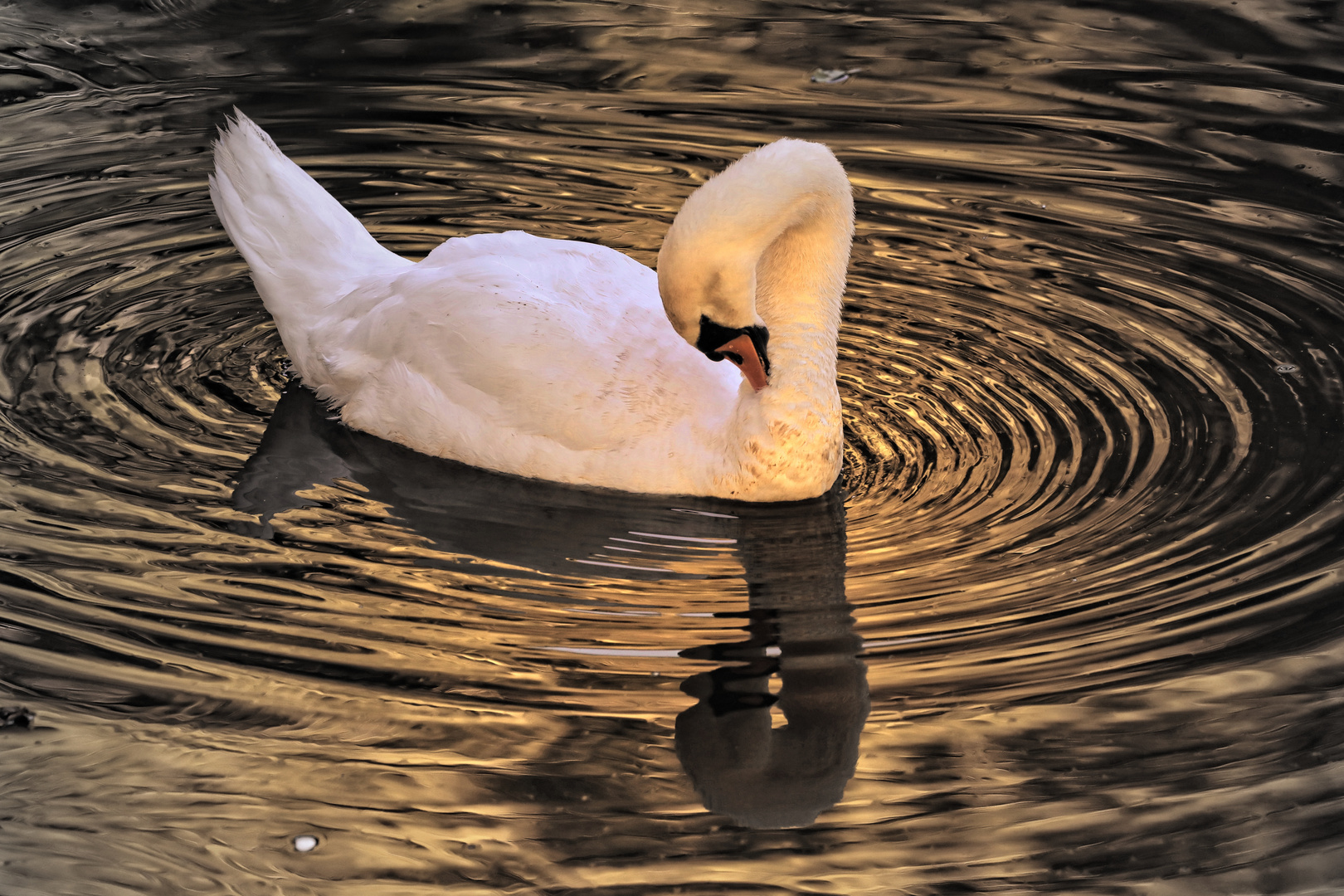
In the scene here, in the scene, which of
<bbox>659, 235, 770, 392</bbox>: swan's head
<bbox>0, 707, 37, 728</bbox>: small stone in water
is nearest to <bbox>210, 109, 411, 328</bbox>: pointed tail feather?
<bbox>659, 235, 770, 392</bbox>: swan's head

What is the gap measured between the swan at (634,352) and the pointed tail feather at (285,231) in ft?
1.00

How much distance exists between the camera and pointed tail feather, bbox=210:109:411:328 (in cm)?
701

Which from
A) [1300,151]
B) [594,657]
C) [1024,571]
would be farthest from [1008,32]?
[594,657]

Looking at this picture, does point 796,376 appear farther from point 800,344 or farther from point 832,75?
point 832,75

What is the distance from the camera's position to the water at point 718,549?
417cm

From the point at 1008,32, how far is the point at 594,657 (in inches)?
292

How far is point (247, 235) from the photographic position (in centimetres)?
722

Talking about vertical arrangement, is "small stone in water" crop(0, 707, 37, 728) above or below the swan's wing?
below

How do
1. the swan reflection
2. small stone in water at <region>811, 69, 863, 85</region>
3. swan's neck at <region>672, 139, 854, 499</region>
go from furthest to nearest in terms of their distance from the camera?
small stone in water at <region>811, 69, 863, 85</region> → swan's neck at <region>672, 139, 854, 499</region> → the swan reflection

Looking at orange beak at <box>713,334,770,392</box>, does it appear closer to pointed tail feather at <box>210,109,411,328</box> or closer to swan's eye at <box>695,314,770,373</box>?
swan's eye at <box>695,314,770,373</box>

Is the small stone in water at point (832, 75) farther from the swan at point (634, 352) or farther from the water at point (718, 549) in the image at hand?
the swan at point (634, 352)

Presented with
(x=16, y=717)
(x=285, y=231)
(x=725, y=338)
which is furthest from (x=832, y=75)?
(x=16, y=717)

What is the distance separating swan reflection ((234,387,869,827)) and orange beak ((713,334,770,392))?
0.51 metres

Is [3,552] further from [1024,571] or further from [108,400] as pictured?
[1024,571]
